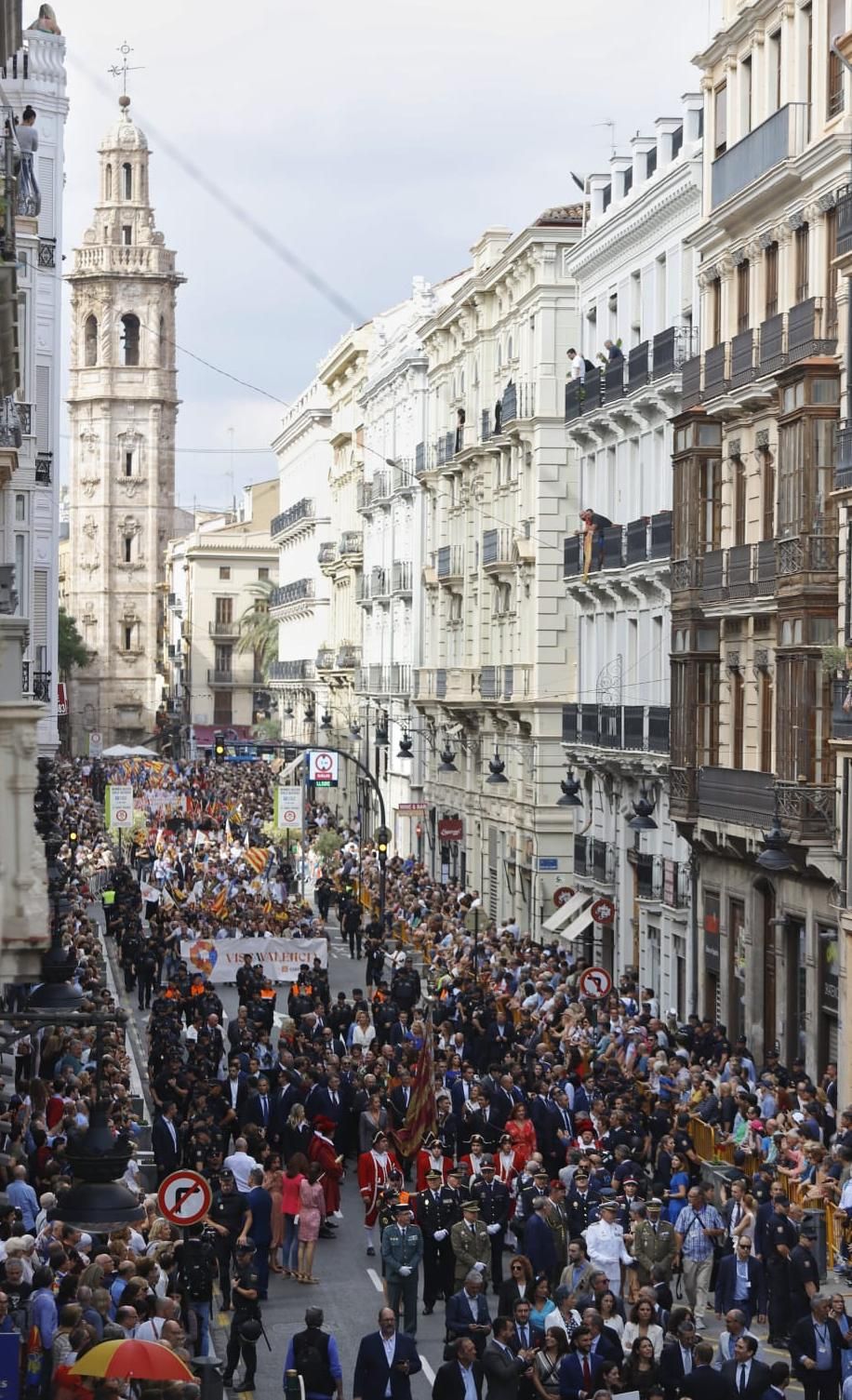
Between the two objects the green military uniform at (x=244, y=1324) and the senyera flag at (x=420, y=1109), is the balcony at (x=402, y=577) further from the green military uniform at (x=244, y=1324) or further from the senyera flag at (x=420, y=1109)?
the green military uniform at (x=244, y=1324)

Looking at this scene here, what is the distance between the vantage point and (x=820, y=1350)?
18.4 metres

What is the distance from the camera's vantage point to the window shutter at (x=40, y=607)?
42.0m

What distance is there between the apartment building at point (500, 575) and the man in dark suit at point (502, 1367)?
36.0 m

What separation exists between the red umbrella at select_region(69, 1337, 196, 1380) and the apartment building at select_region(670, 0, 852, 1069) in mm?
16772

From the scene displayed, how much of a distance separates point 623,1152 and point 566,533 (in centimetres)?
3365

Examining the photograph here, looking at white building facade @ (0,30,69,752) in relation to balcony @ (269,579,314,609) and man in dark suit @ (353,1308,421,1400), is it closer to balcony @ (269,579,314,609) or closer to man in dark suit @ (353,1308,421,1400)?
man in dark suit @ (353,1308,421,1400)

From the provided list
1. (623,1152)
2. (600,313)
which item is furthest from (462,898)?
(623,1152)

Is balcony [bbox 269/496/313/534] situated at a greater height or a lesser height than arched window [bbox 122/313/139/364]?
lesser

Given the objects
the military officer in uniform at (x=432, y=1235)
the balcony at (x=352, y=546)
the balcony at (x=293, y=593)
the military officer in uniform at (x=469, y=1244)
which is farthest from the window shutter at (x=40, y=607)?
the balcony at (x=293, y=593)

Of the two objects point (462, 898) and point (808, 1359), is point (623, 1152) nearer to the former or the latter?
point (808, 1359)

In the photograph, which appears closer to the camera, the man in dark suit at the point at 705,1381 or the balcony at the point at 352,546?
the man in dark suit at the point at 705,1381

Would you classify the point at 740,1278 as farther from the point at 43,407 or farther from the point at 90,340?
the point at 90,340

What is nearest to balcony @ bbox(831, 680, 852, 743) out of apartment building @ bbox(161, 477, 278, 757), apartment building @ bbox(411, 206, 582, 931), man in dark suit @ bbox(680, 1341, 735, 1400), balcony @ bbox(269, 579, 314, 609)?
man in dark suit @ bbox(680, 1341, 735, 1400)

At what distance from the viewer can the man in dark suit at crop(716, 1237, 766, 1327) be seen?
21.3 metres
